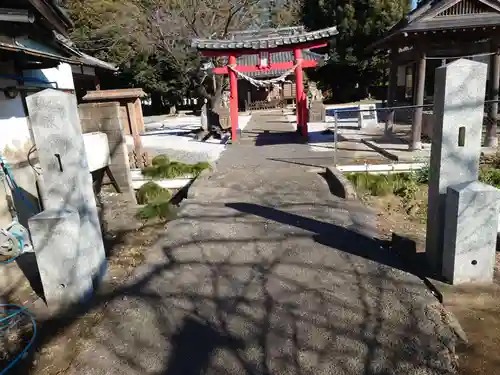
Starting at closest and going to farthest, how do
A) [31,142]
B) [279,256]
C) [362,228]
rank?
[279,256] → [362,228] → [31,142]

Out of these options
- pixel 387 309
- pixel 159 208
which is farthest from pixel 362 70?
pixel 387 309

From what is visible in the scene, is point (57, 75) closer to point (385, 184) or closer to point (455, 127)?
point (385, 184)

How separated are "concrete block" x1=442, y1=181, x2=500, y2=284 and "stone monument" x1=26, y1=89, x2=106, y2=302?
352 cm

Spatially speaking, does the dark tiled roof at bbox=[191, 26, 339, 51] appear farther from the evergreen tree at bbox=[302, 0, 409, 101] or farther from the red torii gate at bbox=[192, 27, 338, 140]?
the evergreen tree at bbox=[302, 0, 409, 101]

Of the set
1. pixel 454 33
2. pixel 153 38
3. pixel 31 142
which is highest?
pixel 153 38

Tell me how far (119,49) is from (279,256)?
23378 mm

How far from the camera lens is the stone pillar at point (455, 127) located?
11.5 feet

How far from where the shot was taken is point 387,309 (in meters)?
3.41

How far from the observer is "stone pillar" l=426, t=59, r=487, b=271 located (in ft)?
11.5


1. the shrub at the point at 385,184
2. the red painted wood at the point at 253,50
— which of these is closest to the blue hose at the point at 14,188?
the shrub at the point at 385,184

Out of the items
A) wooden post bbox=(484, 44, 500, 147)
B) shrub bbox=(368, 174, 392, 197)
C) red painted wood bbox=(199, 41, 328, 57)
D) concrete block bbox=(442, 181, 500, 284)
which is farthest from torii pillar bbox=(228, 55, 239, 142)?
concrete block bbox=(442, 181, 500, 284)

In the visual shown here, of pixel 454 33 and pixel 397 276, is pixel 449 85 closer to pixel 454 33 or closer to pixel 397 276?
pixel 397 276

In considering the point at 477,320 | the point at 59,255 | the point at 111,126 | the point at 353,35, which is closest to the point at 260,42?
the point at 111,126

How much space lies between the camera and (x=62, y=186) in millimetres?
3900
